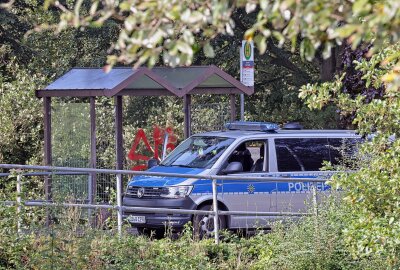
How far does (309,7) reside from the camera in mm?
3670

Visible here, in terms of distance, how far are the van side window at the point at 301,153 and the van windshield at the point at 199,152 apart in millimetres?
817

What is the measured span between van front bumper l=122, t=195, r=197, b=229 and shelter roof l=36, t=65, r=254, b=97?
2.05 metres

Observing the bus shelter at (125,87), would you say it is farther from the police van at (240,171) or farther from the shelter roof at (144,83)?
the police van at (240,171)

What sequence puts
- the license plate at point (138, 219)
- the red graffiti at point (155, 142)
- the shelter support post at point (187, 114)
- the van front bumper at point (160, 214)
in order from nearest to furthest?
1. the van front bumper at point (160, 214)
2. the license plate at point (138, 219)
3. the shelter support post at point (187, 114)
4. the red graffiti at point (155, 142)

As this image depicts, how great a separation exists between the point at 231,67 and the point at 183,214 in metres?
12.1

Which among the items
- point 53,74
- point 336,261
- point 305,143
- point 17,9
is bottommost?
point 336,261

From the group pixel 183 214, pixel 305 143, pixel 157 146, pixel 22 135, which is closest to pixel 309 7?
pixel 183 214

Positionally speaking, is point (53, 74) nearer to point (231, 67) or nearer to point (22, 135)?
point (22, 135)

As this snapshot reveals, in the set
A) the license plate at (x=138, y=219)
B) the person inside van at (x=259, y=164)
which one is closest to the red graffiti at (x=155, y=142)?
the person inside van at (x=259, y=164)

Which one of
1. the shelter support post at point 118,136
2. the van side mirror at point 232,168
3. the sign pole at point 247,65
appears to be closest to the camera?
the van side mirror at point 232,168

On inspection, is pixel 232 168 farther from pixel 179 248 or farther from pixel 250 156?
pixel 179 248

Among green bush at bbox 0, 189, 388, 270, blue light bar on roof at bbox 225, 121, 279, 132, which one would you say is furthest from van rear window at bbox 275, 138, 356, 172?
green bush at bbox 0, 189, 388, 270

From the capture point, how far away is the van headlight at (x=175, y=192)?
14117 mm

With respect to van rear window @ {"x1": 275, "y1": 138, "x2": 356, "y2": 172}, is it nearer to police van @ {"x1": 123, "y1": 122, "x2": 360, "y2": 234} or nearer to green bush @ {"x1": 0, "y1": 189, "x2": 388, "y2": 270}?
police van @ {"x1": 123, "y1": 122, "x2": 360, "y2": 234}
